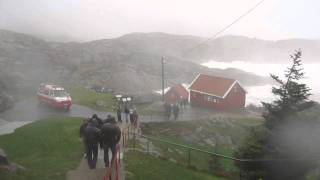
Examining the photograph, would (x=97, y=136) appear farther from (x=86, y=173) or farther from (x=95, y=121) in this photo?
(x=86, y=173)

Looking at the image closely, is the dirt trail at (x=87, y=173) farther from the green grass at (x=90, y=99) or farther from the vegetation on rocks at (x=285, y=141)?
the green grass at (x=90, y=99)

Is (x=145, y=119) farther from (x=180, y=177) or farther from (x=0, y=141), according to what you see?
(x=180, y=177)

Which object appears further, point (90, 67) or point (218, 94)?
point (90, 67)

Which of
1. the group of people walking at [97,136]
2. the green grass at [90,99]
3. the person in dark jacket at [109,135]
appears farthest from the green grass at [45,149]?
the green grass at [90,99]

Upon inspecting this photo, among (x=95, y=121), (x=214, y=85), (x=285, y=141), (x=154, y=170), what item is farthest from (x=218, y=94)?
(x=95, y=121)

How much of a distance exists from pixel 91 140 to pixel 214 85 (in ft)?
166

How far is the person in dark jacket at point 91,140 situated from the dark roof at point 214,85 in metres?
46.5

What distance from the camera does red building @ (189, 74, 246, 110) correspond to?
63656 mm

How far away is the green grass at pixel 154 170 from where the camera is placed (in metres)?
18.4

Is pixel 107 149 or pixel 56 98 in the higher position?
pixel 107 149

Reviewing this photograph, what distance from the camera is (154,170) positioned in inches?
765

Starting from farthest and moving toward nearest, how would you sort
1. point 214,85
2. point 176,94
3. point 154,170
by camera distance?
point 176,94 → point 214,85 → point 154,170

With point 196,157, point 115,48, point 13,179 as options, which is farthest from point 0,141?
point 115,48

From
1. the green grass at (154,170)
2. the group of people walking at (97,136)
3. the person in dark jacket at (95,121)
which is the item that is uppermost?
the person in dark jacket at (95,121)
